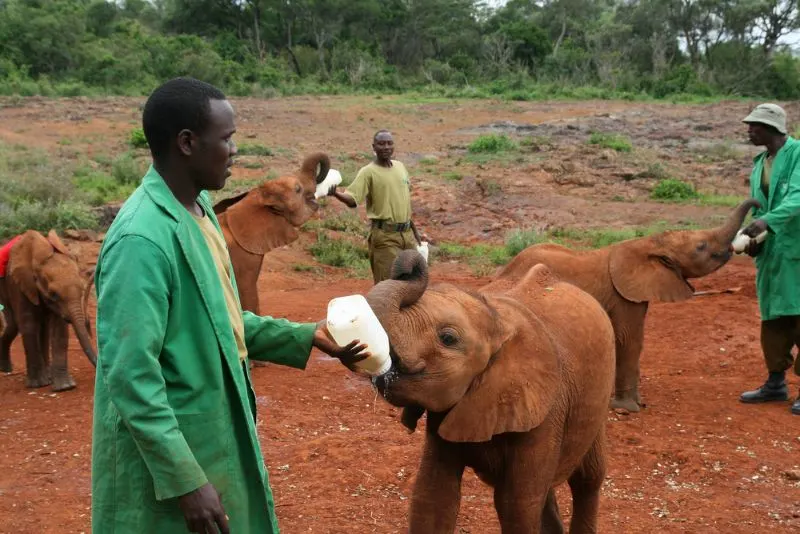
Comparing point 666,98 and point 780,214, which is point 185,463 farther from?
point 666,98

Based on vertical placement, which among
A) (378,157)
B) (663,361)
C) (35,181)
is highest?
(378,157)

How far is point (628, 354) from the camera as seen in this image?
766 cm

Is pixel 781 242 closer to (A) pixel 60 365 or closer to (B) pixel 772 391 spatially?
(B) pixel 772 391

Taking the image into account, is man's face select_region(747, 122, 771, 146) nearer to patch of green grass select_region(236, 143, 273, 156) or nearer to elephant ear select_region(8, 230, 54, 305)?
elephant ear select_region(8, 230, 54, 305)

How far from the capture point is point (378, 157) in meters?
8.88

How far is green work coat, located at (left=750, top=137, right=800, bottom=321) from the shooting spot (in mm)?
7234

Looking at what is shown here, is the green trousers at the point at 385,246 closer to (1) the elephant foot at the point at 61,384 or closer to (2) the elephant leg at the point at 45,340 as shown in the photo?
(1) the elephant foot at the point at 61,384

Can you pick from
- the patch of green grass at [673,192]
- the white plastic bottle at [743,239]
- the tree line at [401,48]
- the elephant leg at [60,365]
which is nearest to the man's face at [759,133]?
the white plastic bottle at [743,239]

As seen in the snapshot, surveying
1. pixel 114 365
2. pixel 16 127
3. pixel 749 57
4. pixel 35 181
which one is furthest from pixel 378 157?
pixel 749 57

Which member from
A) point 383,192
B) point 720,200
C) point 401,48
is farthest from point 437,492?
point 401,48

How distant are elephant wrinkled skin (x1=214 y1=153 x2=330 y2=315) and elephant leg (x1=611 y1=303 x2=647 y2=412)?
10.5ft

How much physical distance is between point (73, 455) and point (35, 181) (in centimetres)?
977

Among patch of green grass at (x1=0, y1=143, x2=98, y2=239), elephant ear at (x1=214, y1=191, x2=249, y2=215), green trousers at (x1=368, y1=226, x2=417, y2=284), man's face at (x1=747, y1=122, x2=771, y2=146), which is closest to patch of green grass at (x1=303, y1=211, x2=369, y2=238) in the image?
patch of green grass at (x1=0, y1=143, x2=98, y2=239)

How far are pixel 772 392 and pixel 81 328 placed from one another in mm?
5825
